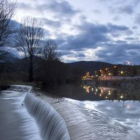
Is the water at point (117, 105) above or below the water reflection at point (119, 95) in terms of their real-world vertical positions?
below

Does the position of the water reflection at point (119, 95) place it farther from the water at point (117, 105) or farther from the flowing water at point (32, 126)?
the flowing water at point (32, 126)

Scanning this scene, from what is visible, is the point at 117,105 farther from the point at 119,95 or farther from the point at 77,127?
the point at 77,127

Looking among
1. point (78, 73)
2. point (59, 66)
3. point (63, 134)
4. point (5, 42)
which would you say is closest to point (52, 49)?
point (59, 66)

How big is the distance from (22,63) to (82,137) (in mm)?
51259

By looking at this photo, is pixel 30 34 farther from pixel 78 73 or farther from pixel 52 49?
pixel 78 73

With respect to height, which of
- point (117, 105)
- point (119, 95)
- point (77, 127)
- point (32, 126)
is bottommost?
point (32, 126)

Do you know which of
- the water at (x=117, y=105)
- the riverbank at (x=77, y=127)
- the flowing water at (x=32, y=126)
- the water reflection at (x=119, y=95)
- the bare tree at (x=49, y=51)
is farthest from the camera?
the bare tree at (x=49, y=51)

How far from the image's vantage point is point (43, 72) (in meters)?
65.1

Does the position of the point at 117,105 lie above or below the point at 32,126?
above

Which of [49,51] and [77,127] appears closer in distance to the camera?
[77,127]

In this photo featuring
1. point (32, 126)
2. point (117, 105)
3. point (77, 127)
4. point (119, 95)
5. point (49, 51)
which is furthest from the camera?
point (49, 51)

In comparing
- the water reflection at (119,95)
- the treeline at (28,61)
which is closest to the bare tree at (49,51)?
the treeline at (28,61)

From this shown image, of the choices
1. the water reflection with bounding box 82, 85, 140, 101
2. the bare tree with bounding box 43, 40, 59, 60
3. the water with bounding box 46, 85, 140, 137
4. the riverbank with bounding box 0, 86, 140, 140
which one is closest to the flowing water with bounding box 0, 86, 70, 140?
the riverbank with bounding box 0, 86, 140, 140

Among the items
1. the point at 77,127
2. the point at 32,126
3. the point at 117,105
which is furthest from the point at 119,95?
the point at 77,127
